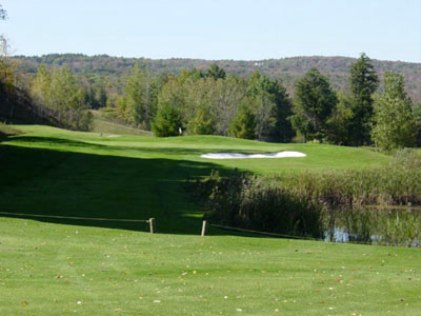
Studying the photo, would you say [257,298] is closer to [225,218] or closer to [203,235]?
[203,235]

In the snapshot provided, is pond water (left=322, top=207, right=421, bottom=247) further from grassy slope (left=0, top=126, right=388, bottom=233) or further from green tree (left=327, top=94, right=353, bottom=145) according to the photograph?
green tree (left=327, top=94, right=353, bottom=145)

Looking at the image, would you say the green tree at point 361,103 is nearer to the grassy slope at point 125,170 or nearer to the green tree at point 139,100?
the green tree at point 139,100

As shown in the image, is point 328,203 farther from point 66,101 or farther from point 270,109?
point 270,109

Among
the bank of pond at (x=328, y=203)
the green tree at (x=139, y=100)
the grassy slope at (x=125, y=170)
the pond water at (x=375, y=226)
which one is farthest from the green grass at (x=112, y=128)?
the pond water at (x=375, y=226)

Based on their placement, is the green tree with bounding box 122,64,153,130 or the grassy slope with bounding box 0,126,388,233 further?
the green tree with bounding box 122,64,153,130

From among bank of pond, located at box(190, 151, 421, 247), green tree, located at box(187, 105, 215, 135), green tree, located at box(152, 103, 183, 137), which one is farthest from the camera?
green tree, located at box(187, 105, 215, 135)

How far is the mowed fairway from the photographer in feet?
39.5

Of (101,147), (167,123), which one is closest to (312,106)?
(167,123)

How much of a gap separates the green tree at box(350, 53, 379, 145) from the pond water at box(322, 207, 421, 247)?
56.4 metres

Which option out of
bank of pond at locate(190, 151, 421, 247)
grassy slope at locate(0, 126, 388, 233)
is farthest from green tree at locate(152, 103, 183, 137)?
bank of pond at locate(190, 151, 421, 247)

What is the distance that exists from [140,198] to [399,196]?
1374 cm

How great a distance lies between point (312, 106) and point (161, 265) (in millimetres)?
82790

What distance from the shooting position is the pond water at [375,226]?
25.7 m

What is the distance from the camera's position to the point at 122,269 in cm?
1477
